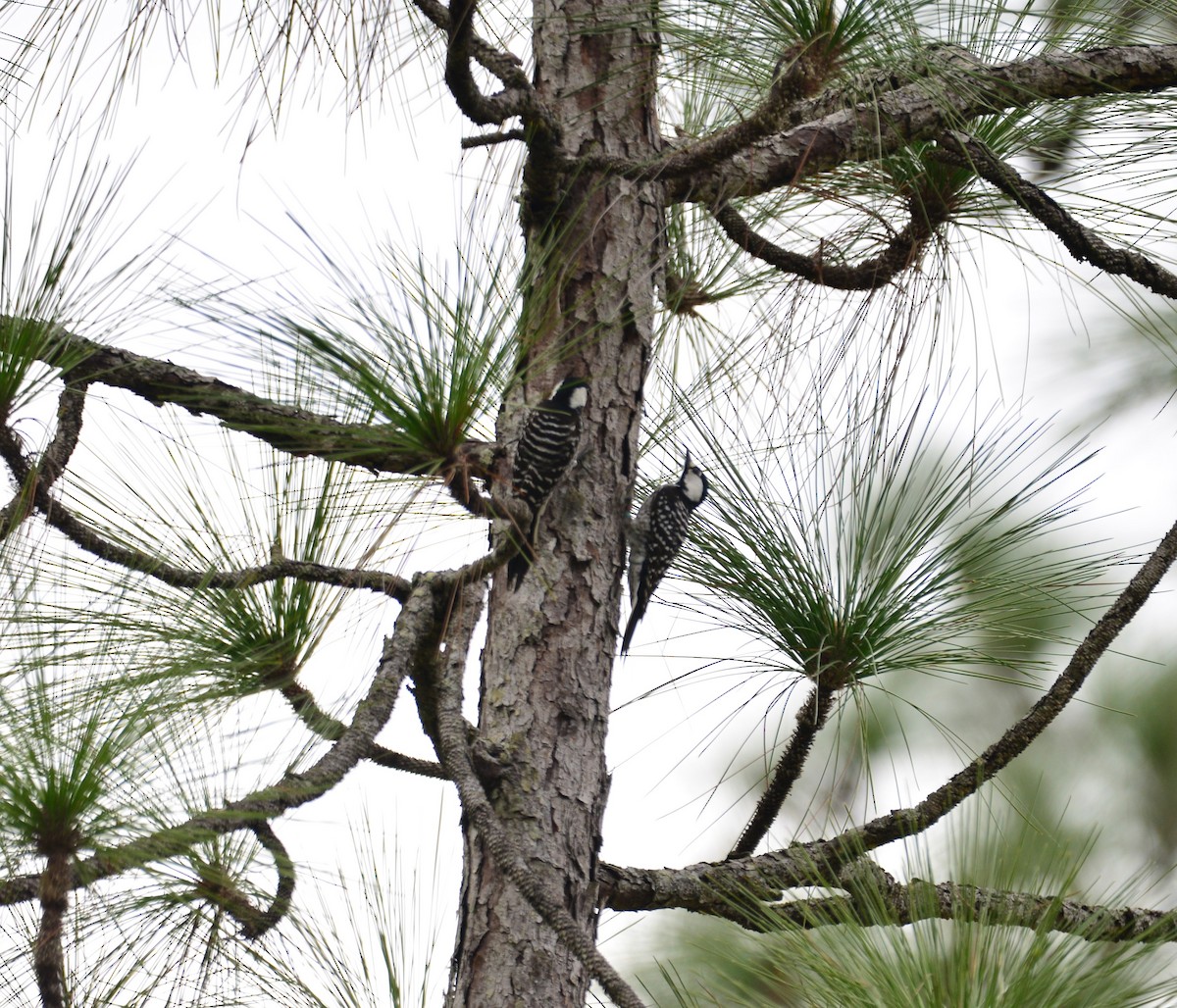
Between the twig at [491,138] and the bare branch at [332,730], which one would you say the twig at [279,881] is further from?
the twig at [491,138]

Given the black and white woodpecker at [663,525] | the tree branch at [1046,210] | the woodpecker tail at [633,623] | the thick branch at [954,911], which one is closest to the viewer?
the thick branch at [954,911]

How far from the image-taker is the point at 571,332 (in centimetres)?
157

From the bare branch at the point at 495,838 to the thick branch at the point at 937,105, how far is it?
2.28 ft

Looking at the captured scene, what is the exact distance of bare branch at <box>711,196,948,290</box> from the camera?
5.77 feet

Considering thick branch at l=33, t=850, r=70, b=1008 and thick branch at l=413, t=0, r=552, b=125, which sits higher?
thick branch at l=413, t=0, r=552, b=125

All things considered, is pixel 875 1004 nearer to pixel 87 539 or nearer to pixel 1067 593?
pixel 87 539

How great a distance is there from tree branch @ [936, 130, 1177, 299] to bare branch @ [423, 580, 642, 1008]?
0.83m

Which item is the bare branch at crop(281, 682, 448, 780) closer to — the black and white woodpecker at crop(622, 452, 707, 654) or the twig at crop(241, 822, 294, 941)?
the twig at crop(241, 822, 294, 941)

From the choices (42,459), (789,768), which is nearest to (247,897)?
(42,459)

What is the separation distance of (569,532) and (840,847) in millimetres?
490

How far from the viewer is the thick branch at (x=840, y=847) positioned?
4.72 feet

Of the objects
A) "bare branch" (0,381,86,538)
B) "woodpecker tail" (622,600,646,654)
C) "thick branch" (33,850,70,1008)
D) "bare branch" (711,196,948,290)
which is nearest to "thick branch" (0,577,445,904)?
"thick branch" (33,850,70,1008)

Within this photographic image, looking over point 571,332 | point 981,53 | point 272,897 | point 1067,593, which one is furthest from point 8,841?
point 1067,593

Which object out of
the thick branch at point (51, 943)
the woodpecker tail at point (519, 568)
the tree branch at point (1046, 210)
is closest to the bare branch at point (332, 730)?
the woodpecker tail at point (519, 568)
